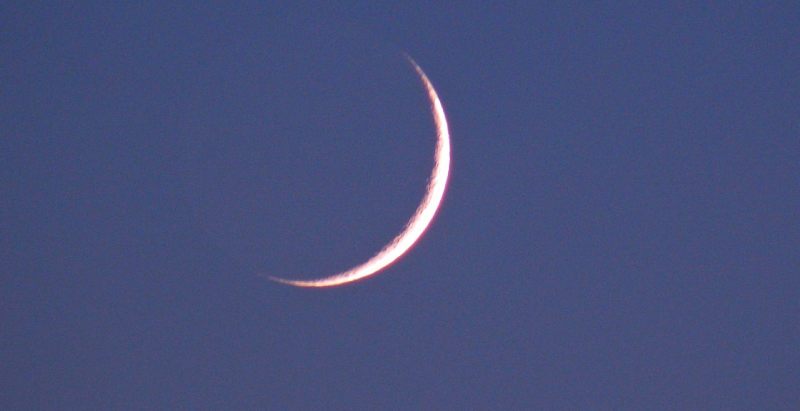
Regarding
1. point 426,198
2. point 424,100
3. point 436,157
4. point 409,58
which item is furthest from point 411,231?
point 409,58

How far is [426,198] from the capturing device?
8.18ft

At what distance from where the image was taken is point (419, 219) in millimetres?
2502

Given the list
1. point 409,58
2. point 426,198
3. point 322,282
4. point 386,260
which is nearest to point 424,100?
point 409,58

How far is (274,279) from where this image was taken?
252cm

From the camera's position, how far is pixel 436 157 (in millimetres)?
2471

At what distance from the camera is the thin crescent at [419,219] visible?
2479 mm

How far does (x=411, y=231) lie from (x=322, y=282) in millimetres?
397

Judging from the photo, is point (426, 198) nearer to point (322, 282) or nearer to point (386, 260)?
point (386, 260)

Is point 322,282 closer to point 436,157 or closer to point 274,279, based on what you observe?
point 274,279

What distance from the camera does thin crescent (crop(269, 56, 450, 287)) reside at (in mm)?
2479

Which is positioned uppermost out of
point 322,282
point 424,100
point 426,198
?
point 424,100

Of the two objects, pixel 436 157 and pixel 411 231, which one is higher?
pixel 436 157

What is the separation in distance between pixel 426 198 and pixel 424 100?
14.8 inches

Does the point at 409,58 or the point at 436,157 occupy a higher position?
the point at 409,58
